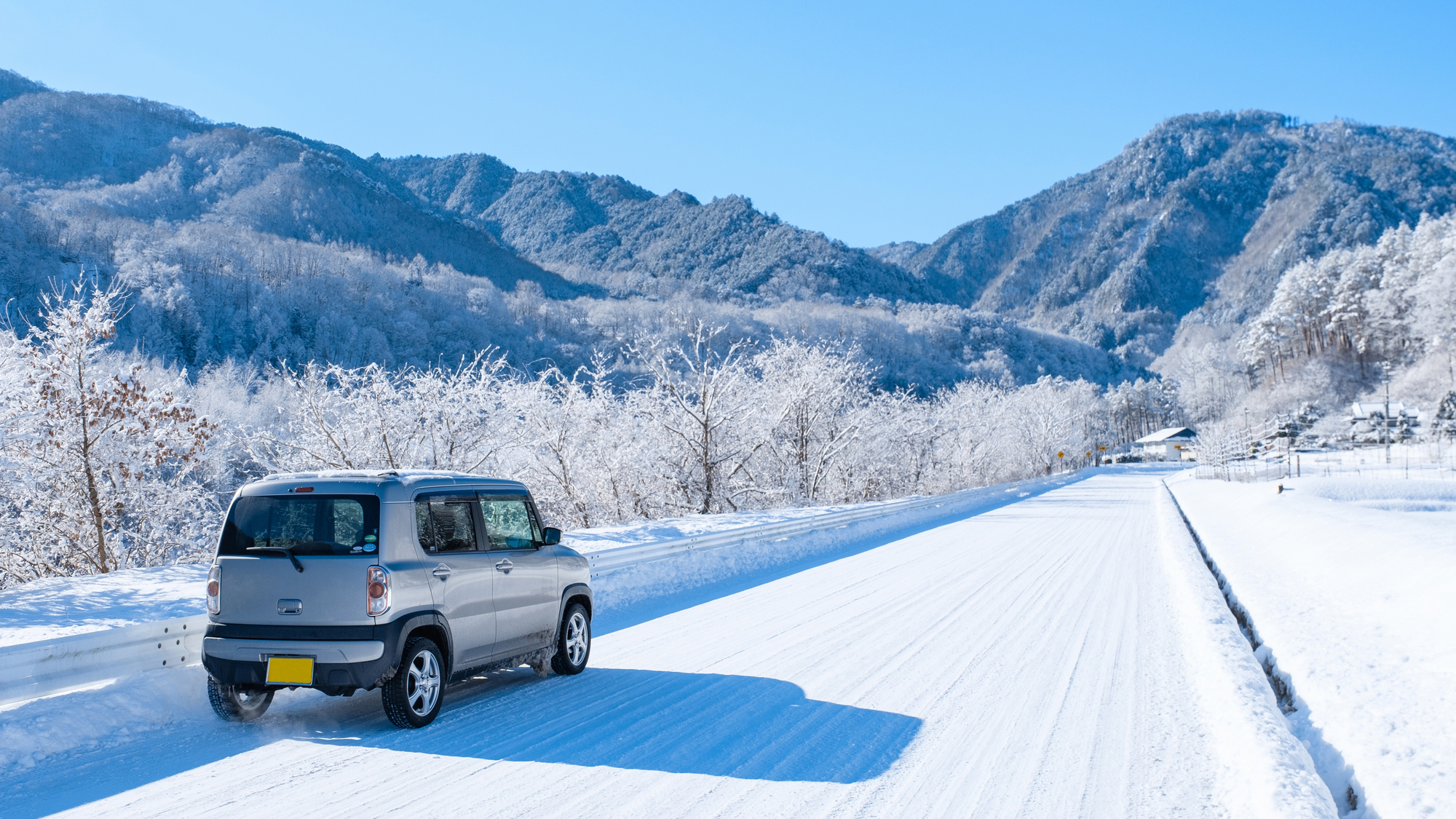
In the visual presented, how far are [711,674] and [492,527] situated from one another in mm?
2276

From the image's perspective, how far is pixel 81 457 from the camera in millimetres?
15906

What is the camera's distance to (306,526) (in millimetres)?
5805

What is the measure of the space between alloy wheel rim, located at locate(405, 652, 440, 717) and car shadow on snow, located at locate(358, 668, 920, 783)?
177mm

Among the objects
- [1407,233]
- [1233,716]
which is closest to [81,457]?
[1233,716]

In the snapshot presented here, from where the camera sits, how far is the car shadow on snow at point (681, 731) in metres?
5.06

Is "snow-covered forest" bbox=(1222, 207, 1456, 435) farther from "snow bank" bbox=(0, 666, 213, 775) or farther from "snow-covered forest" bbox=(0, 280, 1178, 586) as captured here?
"snow bank" bbox=(0, 666, 213, 775)

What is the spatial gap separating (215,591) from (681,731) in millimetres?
3407

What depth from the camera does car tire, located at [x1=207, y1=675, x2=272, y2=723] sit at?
19.5 ft

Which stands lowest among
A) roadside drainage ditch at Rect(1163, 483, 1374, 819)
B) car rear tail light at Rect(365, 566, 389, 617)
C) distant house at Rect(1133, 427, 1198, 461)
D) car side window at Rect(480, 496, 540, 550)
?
distant house at Rect(1133, 427, 1198, 461)

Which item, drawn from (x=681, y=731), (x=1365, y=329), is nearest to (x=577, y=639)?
(x=681, y=731)

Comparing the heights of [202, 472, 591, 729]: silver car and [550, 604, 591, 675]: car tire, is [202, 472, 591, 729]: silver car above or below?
above

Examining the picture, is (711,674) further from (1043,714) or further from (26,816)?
(26,816)

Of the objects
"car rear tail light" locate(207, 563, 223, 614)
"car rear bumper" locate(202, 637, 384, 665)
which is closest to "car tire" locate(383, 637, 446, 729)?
"car rear bumper" locate(202, 637, 384, 665)

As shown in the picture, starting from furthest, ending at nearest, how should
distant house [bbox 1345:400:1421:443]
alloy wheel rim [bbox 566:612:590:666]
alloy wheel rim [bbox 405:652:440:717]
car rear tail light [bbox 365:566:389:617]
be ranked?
distant house [bbox 1345:400:1421:443], alloy wheel rim [bbox 566:612:590:666], alloy wheel rim [bbox 405:652:440:717], car rear tail light [bbox 365:566:389:617]
